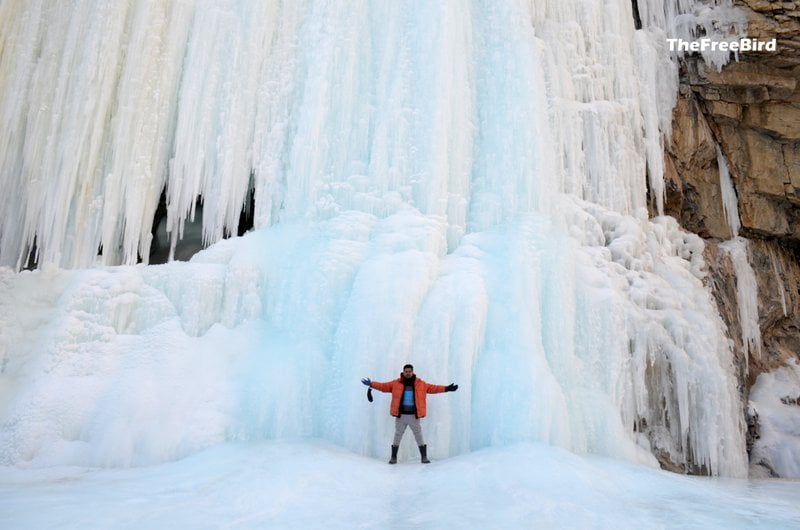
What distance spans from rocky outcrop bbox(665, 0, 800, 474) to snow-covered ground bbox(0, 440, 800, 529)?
5808mm

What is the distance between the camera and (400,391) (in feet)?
18.3

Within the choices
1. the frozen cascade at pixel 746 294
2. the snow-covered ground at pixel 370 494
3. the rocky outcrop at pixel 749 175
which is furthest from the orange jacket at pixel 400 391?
the frozen cascade at pixel 746 294

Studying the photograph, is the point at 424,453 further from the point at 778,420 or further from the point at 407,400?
the point at 778,420

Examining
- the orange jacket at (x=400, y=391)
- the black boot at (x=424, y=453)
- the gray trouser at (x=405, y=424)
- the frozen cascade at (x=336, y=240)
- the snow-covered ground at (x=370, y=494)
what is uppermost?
the frozen cascade at (x=336, y=240)

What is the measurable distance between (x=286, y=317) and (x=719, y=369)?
16.8ft

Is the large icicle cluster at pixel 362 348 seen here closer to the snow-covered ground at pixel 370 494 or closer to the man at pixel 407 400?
the man at pixel 407 400

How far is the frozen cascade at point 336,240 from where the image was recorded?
20.1 ft

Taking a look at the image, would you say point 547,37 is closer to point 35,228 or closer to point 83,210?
point 83,210

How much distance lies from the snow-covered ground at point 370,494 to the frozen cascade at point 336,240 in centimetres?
86

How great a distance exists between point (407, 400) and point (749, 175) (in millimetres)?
8191

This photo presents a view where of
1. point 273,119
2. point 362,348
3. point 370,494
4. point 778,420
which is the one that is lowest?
point 370,494

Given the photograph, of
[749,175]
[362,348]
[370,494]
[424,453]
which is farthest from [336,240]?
[749,175]

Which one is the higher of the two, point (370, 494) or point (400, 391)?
point (400, 391)

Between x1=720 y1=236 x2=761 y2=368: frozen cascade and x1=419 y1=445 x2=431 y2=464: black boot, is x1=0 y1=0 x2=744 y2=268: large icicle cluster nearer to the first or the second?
x1=419 y1=445 x2=431 y2=464: black boot
